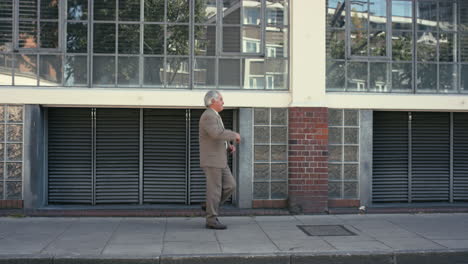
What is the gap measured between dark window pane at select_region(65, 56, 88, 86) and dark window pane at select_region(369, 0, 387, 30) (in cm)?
518

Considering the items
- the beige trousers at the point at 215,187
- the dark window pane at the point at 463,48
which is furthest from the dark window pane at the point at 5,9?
the dark window pane at the point at 463,48

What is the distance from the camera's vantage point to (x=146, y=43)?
28.9ft

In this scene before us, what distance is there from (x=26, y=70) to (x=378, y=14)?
6.32 meters

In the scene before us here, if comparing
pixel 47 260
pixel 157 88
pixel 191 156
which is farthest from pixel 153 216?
pixel 47 260

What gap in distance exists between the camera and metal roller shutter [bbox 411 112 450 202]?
969cm

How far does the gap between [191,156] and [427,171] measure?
4534mm

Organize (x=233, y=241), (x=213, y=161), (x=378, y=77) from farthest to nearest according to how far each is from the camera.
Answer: (x=378, y=77) → (x=213, y=161) → (x=233, y=241)

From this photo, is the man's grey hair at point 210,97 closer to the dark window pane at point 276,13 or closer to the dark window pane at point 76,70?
the dark window pane at point 276,13

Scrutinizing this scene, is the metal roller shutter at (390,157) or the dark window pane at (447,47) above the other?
the dark window pane at (447,47)

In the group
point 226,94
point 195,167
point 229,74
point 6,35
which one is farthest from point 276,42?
point 6,35

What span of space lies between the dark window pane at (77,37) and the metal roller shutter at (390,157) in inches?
215

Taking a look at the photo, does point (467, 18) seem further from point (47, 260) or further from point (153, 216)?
point (47, 260)

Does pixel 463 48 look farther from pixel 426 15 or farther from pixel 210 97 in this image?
pixel 210 97

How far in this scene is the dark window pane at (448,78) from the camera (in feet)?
30.7
